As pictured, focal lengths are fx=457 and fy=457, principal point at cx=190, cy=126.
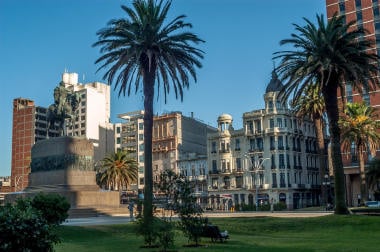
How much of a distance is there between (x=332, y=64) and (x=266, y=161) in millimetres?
68071

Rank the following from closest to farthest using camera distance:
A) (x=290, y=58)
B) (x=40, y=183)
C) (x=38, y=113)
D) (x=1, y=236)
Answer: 1. (x=1, y=236)
2. (x=290, y=58)
3. (x=40, y=183)
4. (x=38, y=113)

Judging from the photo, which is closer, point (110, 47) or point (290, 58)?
point (110, 47)

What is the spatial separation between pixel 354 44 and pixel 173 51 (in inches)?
607

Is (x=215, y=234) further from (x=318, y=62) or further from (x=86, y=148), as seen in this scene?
(x=86, y=148)

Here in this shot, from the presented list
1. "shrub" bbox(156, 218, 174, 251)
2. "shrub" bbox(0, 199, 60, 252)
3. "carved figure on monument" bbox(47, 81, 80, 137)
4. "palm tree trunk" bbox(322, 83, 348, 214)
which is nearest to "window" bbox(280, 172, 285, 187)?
"carved figure on monument" bbox(47, 81, 80, 137)

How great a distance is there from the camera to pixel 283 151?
103125 millimetres

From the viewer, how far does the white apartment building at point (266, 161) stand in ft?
338

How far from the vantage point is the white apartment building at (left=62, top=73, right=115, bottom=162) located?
17600 cm

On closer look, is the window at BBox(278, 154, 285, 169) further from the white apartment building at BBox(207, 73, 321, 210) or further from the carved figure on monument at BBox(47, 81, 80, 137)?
the carved figure on monument at BBox(47, 81, 80, 137)

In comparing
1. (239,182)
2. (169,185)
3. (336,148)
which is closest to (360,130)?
(336,148)

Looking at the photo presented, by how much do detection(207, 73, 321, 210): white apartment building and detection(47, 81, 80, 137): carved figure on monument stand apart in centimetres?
5263

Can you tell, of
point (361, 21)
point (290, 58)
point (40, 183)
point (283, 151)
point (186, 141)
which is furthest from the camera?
point (186, 141)

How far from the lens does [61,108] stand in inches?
2183

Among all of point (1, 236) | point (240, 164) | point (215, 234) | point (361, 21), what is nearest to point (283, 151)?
point (240, 164)
